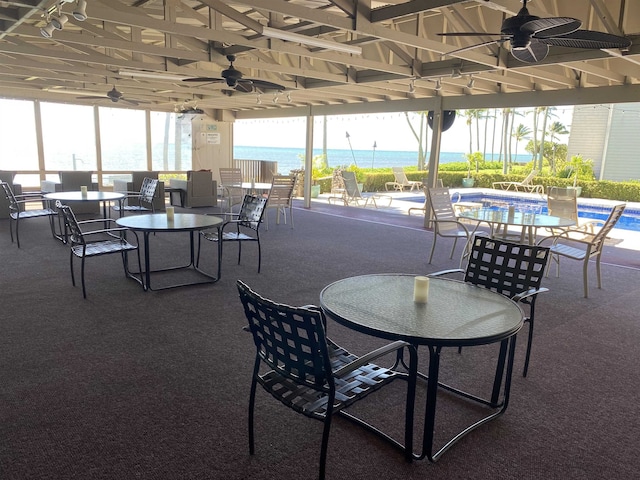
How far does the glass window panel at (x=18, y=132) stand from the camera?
10188mm

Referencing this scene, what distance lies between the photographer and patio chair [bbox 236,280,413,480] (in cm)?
158

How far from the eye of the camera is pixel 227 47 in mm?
5578

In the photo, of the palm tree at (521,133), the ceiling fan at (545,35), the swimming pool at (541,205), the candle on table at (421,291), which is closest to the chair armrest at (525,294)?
the candle on table at (421,291)

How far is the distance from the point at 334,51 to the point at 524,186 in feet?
35.2

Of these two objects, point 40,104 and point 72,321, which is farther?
point 40,104

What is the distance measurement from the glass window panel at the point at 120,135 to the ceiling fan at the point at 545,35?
34.0ft

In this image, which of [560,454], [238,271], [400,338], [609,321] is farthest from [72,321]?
[609,321]

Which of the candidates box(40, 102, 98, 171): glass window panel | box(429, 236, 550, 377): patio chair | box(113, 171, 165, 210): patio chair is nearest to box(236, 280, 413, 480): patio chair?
box(429, 236, 550, 377): patio chair

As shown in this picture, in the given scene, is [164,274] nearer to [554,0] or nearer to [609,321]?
[609,321]

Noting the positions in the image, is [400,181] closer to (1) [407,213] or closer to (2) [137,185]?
(1) [407,213]

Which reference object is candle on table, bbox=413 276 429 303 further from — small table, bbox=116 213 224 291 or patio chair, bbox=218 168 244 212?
patio chair, bbox=218 168 244 212

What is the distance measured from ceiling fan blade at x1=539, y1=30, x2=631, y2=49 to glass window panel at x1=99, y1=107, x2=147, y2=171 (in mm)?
10598

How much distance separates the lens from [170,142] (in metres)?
12.6

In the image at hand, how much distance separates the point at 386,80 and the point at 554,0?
2.39 metres
